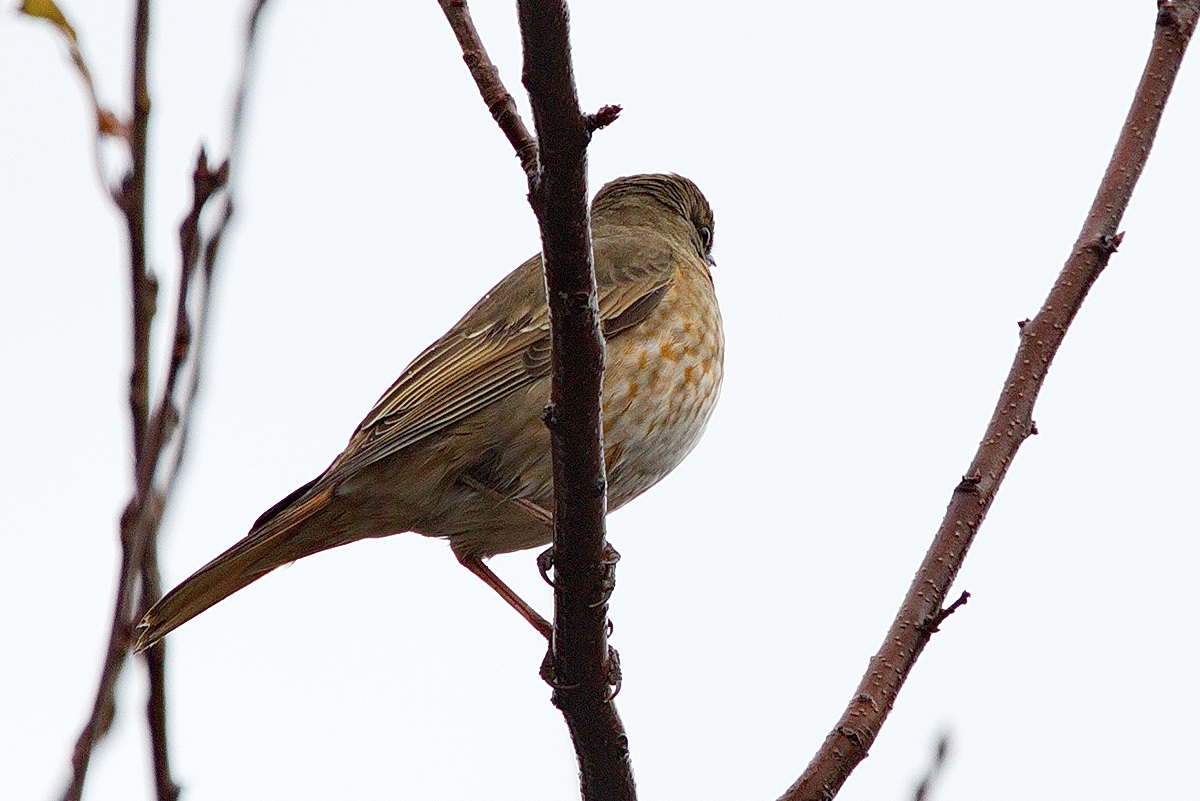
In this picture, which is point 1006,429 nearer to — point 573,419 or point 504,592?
point 573,419

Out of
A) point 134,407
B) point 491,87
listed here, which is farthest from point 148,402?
point 491,87

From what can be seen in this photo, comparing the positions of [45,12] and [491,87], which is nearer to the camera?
[45,12]

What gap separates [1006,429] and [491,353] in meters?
2.45

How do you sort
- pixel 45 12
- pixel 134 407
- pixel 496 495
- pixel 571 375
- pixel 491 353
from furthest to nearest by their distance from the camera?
pixel 491 353, pixel 496 495, pixel 571 375, pixel 45 12, pixel 134 407

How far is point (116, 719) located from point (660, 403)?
414 centimetres

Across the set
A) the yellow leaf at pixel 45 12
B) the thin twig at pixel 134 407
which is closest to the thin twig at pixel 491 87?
the yellow leaf at pixel 45 12

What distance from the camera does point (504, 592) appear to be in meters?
6.18

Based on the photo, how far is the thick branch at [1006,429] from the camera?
4.12m

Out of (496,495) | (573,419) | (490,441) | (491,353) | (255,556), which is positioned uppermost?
(491,353)

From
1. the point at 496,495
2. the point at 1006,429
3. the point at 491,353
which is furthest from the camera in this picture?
the point at 491,353

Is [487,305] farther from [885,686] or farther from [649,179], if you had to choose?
[885,686]

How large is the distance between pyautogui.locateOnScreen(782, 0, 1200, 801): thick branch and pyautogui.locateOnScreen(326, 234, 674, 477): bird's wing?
2097 mm

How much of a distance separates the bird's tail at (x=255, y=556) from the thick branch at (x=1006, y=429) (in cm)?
237

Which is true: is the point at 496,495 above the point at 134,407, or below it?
above
